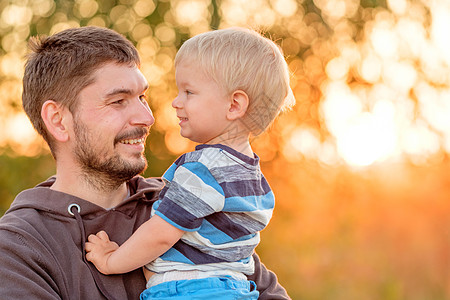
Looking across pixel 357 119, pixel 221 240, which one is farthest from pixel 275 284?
pixel 357 119

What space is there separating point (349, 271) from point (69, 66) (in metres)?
4.84

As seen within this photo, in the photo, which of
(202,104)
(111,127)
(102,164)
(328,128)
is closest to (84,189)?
(102,164)

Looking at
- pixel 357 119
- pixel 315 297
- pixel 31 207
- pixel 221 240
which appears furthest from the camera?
pixel 315 297

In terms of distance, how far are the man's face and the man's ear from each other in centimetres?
6

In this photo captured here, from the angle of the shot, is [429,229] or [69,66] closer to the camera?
[69,66]

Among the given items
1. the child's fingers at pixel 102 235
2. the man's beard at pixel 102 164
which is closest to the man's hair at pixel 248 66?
the man's beard at pixel 102 164

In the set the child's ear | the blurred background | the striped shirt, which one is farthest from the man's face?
the blurred background

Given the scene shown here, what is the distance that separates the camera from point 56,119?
2.65m

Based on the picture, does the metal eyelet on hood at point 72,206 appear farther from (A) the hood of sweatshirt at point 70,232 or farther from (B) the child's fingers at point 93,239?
(B) the child's fingers at point 93,239

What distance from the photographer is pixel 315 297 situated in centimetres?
678

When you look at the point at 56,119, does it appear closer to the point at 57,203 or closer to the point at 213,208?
the point at 57,203

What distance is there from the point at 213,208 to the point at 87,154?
805mm

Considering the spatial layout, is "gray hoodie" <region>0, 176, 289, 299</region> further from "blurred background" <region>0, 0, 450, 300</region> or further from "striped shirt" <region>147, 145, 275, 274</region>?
"blurred background" <region>0, 0, 450, 300</region>

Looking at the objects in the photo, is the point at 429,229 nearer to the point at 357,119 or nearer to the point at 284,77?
the point at 357,119
